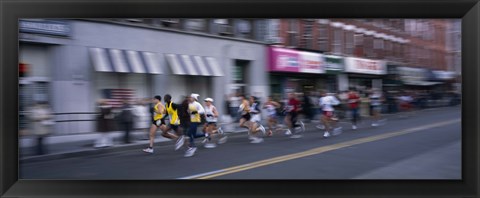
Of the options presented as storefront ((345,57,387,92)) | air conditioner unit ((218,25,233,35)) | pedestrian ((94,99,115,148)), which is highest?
air conditioner unit ((218,25,233,35))

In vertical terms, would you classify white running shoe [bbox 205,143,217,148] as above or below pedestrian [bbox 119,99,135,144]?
below

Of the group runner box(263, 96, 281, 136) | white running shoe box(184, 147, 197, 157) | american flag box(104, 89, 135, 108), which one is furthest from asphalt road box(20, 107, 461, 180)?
american flag box(104, 89, 135, 108)

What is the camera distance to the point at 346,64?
8125 mm

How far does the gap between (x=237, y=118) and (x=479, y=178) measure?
436 cm

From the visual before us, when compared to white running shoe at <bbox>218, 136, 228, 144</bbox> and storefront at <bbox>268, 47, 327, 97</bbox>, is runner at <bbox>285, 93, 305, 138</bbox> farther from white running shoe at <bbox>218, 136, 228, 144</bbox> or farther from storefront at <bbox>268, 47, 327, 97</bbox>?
white running shoe at <bbox>218, 136, 228, 144</bbox>

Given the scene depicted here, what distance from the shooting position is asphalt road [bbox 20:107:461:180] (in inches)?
289

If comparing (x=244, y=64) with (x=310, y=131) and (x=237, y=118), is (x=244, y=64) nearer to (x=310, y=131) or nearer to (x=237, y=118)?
(x=237, y=118)

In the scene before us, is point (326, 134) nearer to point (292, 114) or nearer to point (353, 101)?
point (353, 101)

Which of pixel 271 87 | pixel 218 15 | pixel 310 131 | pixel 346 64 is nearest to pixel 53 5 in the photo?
pixel 218 15

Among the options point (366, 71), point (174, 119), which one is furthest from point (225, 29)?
point (366, 71)

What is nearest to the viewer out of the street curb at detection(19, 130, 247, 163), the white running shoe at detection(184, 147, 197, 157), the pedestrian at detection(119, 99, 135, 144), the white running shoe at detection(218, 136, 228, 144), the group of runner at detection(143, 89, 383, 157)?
the street curb at detection(19, 130, 247, 163)

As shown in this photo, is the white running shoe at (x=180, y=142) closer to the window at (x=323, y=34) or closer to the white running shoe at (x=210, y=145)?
the white running shoe at (x=210, y=145)

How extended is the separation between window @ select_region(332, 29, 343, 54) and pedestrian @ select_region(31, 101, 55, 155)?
4876mm

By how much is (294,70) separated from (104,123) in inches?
145
